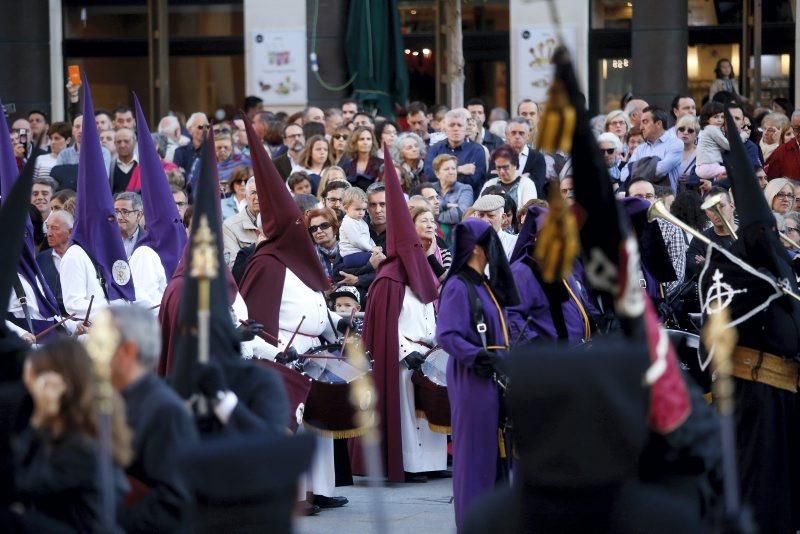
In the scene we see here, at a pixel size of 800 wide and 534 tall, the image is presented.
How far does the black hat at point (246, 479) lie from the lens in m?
6.00

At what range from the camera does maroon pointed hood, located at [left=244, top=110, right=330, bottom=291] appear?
1077 cm

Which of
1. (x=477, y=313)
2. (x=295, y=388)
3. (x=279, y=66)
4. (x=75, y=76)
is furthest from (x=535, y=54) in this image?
(x=477, y=313)

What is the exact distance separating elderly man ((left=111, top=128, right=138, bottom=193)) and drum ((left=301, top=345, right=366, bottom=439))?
4.66 metres

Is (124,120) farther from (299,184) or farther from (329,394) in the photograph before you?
(329,394)

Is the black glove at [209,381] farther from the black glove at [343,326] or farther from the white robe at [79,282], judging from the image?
the white robe at [79,282]

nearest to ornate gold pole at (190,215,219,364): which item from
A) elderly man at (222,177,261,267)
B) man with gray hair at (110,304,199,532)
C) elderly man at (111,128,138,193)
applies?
man with gray hair at (110,304,199,532)

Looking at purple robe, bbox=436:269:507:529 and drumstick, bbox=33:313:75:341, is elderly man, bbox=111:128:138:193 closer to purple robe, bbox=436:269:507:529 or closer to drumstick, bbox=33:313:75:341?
drumstick, bbox=33:313:75:341

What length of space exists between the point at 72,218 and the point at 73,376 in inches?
257

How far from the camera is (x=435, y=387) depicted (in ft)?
39.4

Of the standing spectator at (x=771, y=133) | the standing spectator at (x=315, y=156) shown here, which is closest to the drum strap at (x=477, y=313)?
→ the standing spectator at (x=315, y=156)

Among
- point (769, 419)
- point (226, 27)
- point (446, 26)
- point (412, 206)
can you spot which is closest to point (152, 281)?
point (412, 206)

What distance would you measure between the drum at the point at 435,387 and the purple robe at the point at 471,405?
1962mm

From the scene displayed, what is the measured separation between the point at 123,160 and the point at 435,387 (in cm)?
460

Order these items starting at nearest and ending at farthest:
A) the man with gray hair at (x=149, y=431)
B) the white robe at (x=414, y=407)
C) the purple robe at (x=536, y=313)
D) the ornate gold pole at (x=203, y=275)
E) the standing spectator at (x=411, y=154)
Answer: the man with gray hair at (x=149, y=431) → the ornate gold pole at (x=203, y=275) → the purple robe at (x=536, y=313) → the white robe at (x=414, y=407) → the standing spectator at (x=411, y=154)
